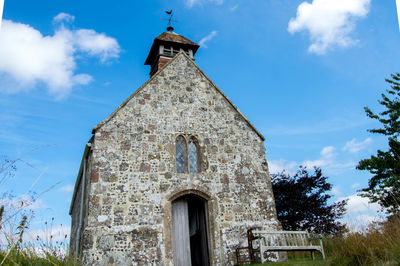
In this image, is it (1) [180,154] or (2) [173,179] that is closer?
(2) [173,179]

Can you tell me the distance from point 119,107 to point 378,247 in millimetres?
8956

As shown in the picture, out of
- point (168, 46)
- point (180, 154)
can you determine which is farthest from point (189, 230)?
point (168, 46)

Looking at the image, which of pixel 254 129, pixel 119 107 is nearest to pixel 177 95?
pixel 119 107

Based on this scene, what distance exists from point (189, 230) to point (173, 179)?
2.64 meters

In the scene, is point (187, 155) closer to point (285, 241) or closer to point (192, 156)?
point (192, 156)

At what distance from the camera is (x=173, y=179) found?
35.9ft

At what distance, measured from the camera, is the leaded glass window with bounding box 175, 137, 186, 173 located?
11.5 metres

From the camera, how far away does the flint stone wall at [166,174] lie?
9.70 metres

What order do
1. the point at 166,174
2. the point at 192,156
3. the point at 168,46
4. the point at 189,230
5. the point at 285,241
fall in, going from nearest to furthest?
the point at 285,241 → the point at 166,174 → the point at 192,156 → the point at 189,230 → the point at 168,46

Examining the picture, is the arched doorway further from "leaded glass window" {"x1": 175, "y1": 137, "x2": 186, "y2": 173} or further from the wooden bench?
the wooden bench

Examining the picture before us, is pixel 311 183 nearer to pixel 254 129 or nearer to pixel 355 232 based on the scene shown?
pixel 254 129

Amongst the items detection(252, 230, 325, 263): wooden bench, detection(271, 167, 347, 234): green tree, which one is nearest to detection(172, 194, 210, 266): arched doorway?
detection(252, 230, 325, 263): wooden bench

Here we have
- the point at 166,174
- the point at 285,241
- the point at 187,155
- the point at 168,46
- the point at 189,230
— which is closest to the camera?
the point at 285,241

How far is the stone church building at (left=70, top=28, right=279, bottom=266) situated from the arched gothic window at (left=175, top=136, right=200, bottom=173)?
0.04 metres
